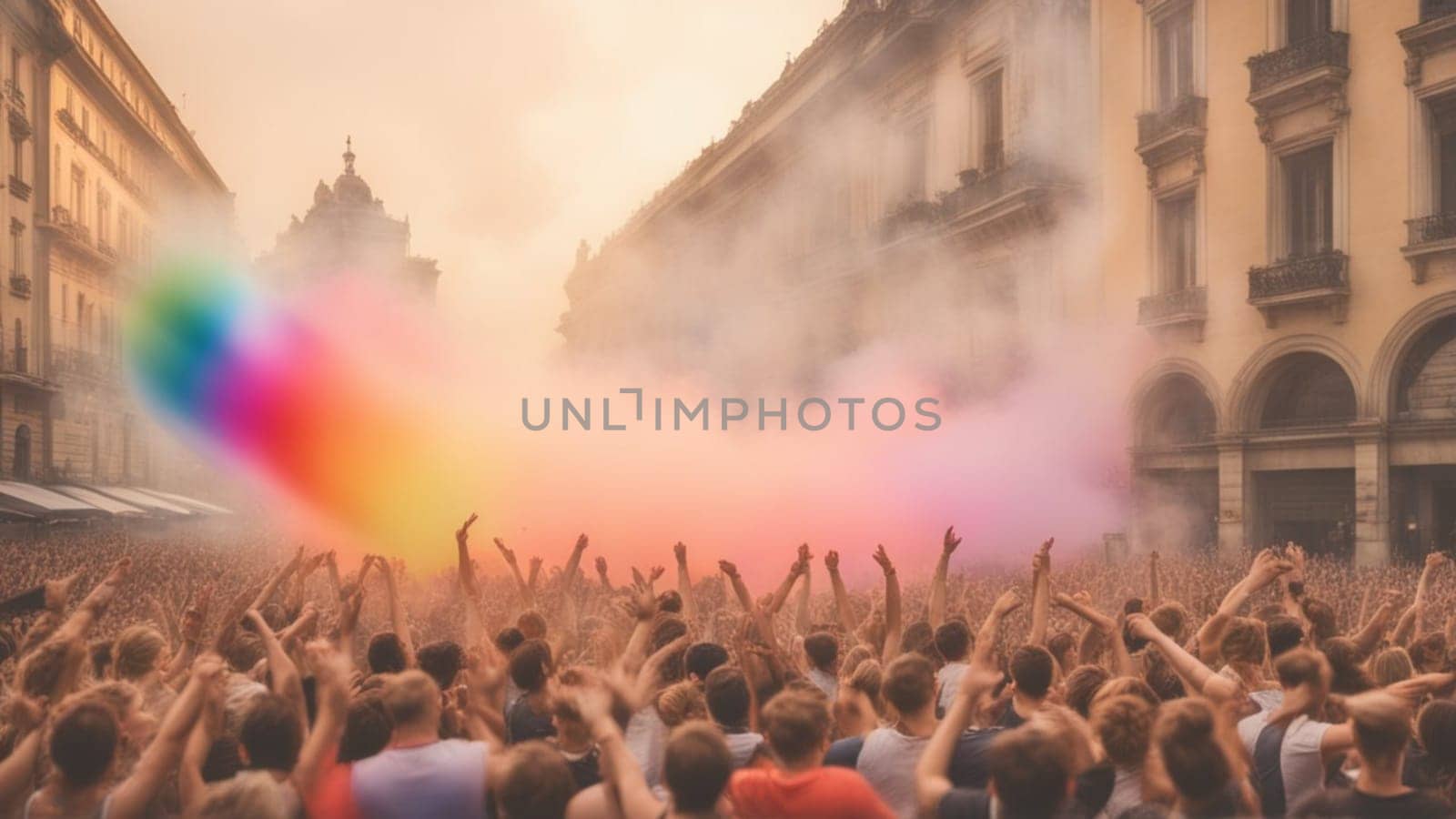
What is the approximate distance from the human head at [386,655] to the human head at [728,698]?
74.9 inches

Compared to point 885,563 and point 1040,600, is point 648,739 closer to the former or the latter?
point 885,563

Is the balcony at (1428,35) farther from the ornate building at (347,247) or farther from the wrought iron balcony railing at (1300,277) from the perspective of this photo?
the ornate building at (347,247)

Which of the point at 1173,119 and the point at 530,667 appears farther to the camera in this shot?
the point at 1173,119

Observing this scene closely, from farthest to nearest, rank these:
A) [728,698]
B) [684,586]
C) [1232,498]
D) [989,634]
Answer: [1232,498], [684,586], [728,698], [989,634]

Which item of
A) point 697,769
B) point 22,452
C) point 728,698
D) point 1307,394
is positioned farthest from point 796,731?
point 22,452

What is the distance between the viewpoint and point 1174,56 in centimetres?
2233

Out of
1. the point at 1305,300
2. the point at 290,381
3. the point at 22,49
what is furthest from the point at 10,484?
the point at 1305,300

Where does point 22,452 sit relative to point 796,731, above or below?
above

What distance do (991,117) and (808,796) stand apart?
80.9 ft

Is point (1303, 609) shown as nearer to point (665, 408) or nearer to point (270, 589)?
point (270, 589)

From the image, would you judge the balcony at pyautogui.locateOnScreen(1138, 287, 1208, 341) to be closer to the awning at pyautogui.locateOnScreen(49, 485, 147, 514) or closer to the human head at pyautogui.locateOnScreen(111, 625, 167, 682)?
the human head at pyautogui.locateOnScreen(111, 625, 167, 682)

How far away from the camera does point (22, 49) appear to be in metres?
35.3

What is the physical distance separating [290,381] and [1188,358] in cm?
1963

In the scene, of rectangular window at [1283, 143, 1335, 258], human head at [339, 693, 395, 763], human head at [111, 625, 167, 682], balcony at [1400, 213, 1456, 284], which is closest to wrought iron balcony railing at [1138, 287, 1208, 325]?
rectangular window at [1283, 143, 1335, 258]
